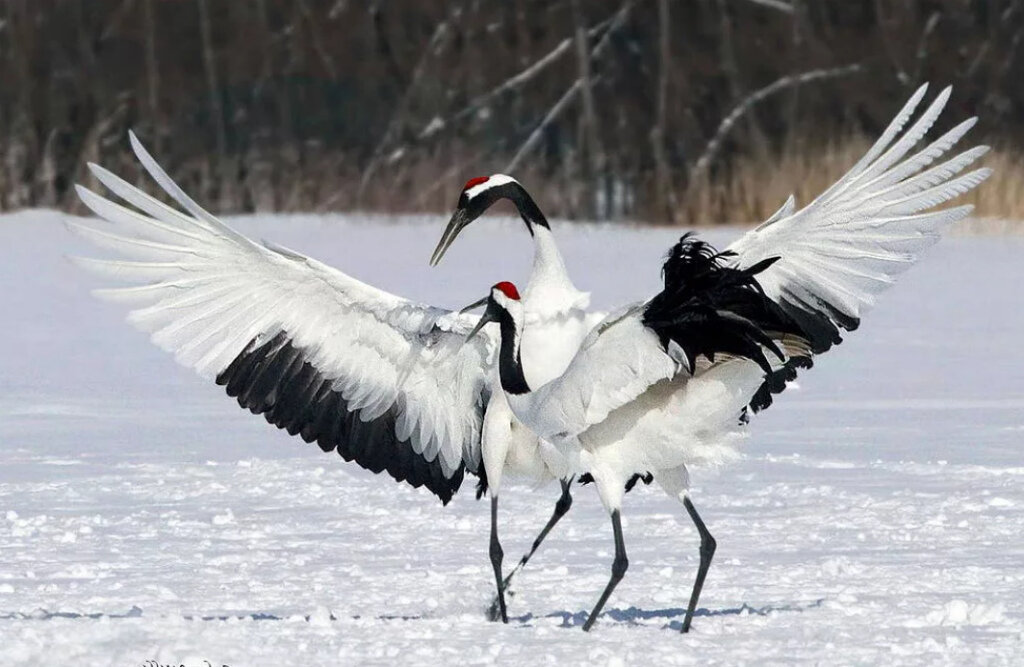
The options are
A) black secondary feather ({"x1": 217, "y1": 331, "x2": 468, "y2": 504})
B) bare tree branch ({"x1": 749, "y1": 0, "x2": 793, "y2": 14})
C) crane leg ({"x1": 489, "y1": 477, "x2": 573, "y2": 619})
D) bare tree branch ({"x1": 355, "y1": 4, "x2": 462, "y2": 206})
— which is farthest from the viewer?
bare tree branch ({"x1": 749, "y1": 0, "x2": 793, "y2": 14})

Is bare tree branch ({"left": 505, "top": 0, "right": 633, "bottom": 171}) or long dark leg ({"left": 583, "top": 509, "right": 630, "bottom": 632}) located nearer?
long dark leg ({"left": 583, "top": 509, "right": 630, "bottom": 632})

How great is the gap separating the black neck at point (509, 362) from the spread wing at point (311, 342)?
0.38 meters

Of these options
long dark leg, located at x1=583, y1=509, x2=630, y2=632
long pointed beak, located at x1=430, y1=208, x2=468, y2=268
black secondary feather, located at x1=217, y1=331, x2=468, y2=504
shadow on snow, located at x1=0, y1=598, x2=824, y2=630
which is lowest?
shadow on snow, located at x1=0, y1=598, x2=824, y2=630

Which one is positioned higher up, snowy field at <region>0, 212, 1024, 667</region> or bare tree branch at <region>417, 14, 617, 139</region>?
bare tree branch at <region>417, 14, 617, 139</region>

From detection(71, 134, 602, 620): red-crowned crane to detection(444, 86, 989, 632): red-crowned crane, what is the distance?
0.49 feet

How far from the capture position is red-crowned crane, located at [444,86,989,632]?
5219 millimetres

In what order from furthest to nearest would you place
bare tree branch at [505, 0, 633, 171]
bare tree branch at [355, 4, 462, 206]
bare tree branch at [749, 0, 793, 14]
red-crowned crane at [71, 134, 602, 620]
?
bare tree branch at [749, 0, 793, 14], bare tree branch at [355, 4, 462, 206], bare tree branch at [505, 0, 633, 171], red-crowned crane at [71, 134, 602, 620]

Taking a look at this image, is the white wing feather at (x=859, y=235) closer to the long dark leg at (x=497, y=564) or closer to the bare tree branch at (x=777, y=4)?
the long dark leg at (x=497, y=564)

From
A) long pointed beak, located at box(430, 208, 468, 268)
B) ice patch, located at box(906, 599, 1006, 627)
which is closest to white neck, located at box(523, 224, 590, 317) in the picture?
long pointed beak, located at box(430, 208, 468, 268)

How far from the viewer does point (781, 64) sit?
87.6ft

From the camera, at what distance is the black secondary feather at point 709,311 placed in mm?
5156

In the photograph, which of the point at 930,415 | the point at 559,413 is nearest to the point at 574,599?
the point at 559,413

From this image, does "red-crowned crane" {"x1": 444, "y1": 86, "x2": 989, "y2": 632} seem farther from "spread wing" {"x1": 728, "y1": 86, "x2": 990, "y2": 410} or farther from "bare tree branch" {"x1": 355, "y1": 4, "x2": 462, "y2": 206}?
"bare tree branch" {"x1": 355, "y1": 4, "x2": 462, "y2": 206}

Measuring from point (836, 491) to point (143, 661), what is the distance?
360 centimetres
